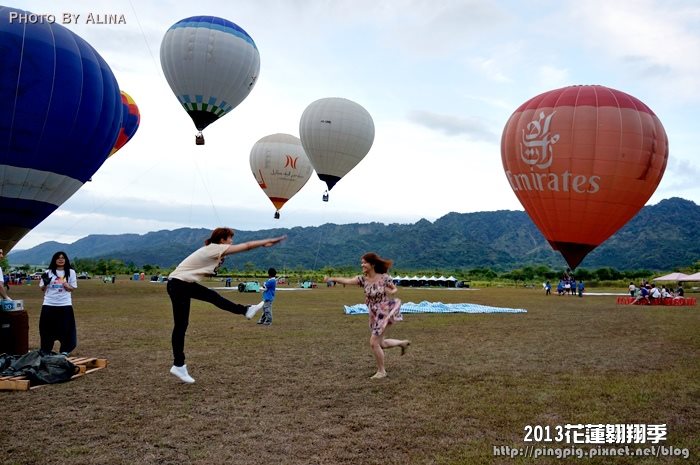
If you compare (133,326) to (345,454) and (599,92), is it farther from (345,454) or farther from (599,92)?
(599,92)

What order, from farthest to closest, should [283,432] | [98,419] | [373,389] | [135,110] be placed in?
[135,110], [373,389], [98,419], [283,432]

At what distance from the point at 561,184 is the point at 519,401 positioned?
19.7m

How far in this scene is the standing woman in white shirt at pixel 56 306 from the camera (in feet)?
32.2

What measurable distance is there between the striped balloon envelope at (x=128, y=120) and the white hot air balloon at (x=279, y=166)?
34.2ft

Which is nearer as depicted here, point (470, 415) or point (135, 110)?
point (470, 415)

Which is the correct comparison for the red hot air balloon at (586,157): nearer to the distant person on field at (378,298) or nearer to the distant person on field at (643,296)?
the distant person on field at (643,296)

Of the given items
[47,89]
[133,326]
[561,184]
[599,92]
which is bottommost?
[133,326]

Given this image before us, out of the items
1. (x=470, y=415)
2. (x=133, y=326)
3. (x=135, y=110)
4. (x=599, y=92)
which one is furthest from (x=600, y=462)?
(x=135, y=110)

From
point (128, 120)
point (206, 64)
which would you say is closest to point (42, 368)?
point (206, 64)

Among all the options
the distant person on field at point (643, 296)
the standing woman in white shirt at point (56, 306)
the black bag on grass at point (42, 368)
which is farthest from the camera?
the distant person on field at point (643, 296)

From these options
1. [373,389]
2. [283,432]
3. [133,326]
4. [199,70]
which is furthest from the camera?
[199,70]

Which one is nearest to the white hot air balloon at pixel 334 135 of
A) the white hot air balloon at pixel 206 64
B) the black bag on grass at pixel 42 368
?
the white hot air balloon at pixel 206 64

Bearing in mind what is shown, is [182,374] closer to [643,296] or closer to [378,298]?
[378,298]

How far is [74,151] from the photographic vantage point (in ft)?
65.3
